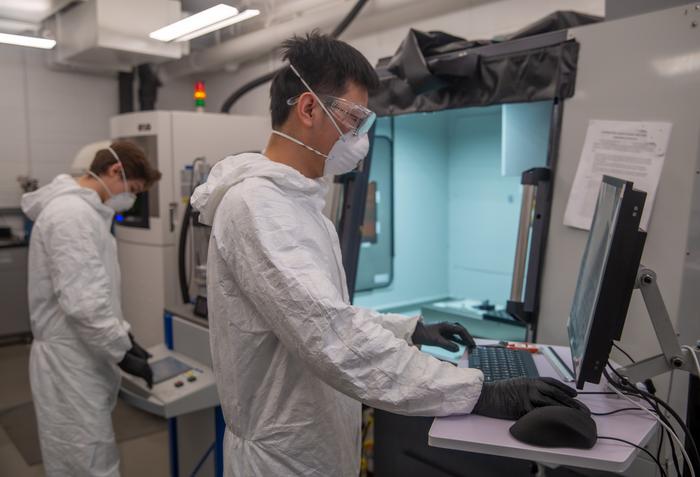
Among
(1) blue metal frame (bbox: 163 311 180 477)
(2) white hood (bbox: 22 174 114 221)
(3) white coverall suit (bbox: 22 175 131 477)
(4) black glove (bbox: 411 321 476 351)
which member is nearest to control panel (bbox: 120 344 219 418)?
(3) white coverall suit (bbox: 22 175 131 477)

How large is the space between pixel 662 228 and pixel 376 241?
1.59 meters

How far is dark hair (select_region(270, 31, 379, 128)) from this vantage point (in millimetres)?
1097

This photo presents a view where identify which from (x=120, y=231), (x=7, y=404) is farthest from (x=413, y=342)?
(x=7, y=404)

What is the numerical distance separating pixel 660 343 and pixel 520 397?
34cm

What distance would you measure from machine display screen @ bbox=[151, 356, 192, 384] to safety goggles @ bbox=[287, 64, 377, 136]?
1313mm

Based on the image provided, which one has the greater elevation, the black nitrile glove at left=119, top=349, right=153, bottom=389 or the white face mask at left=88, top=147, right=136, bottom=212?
the white face mask at left=88, top=147, right=136, bottom=212

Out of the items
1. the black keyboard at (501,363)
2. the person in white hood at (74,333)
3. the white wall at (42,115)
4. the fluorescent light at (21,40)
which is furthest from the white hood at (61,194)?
the white wall at (42,115)

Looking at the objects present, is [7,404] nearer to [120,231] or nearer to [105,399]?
[120,231]

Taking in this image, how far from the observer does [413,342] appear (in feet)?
4.41

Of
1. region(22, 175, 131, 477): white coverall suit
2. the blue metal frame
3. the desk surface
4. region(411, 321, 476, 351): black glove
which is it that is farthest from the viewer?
the blue metal frame

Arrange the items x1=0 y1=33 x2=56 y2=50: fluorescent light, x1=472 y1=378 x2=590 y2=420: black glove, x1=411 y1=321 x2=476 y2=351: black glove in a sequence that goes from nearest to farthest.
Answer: x1=472 y1=378 x2=590 y2=420: black glove
x1=411 y1=321 x2=476 y2=351: black glove
x1=0 y1=33 x2=56 y2=50: fluorescent light

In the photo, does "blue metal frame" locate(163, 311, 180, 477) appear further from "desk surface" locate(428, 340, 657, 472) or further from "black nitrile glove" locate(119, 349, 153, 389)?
"desk surface" locate(428, 340, 657, 472)

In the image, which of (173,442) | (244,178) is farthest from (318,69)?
(173,442)

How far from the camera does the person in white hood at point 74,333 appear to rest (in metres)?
1.83
